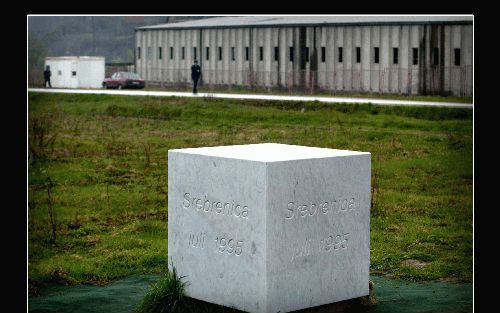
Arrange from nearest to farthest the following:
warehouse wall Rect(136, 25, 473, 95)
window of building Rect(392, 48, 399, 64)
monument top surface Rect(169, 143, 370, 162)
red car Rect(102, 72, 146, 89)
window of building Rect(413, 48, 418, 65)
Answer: monument top surface Rect(169, 143, 370, 162) → warehouse wall Rect(136, 25, 473, 95) → window of building Rect(413, 48, 418, 65) → window of building Rect(392, 48, 399, 64) → red car Rect(102, 72, 146, 89)

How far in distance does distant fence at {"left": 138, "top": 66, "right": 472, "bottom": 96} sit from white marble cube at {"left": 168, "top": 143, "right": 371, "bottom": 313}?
121 feet

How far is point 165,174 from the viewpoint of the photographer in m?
24.1

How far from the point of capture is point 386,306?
12203mm

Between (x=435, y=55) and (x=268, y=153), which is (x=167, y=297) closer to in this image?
(x=268, y=153)

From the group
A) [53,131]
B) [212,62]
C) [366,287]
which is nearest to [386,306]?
[366,287]

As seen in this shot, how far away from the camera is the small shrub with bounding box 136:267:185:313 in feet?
37.8

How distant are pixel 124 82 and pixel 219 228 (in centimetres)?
5450

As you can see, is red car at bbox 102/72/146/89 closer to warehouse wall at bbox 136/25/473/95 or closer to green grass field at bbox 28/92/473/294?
warehouse wall at bbox 136/25/473/95

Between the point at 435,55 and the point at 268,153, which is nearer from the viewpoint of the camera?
the point at 268,153

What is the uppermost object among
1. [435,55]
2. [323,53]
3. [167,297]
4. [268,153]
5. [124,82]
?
[323,53]

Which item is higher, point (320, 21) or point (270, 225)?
point (320, 21)

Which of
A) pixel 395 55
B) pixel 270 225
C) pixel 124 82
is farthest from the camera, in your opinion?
pixel 124 82

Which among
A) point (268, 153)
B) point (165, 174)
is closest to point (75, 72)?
point (165, 174)

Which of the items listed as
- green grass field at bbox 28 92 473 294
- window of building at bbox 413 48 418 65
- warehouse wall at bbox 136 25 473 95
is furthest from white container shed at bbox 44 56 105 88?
window of building at bbox 413 48 418 65
